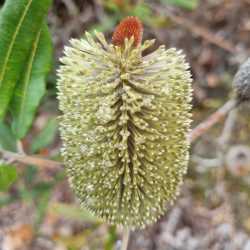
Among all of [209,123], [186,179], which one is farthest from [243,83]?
[186,179]

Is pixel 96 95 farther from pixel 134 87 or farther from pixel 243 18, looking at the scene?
pixel 243 18

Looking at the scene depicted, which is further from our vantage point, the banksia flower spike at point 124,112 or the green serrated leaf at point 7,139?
the green serrated leaf at point 7,139

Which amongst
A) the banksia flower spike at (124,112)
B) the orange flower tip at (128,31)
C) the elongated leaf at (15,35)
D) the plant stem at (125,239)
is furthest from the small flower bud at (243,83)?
the elongated leaf at (15,35)

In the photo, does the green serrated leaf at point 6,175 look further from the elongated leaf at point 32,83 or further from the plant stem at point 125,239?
the plant stem at point 125,239

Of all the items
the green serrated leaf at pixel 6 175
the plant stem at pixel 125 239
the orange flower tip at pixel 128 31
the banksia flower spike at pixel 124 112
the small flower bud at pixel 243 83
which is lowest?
the plant stem at pixel 125 239

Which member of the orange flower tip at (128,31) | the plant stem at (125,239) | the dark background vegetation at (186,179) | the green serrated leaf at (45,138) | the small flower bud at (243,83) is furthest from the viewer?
the dark background vegetation at (186,179)

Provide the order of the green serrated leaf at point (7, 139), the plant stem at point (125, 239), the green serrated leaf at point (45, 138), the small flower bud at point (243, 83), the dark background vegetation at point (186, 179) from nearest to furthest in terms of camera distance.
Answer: the plant stem at point (125, 239) < the small flower bud at point (243, 83) < the green serrated leaf at point (7, 139) < the green serrated leaf at point (45, 138) < the dark background vegetation at point (186, 179)

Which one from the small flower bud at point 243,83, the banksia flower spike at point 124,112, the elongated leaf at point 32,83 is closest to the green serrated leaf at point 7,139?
the elongated leaf at point 32,83

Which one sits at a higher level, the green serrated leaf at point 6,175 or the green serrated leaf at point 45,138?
the green serrated leaf at point 45,138
